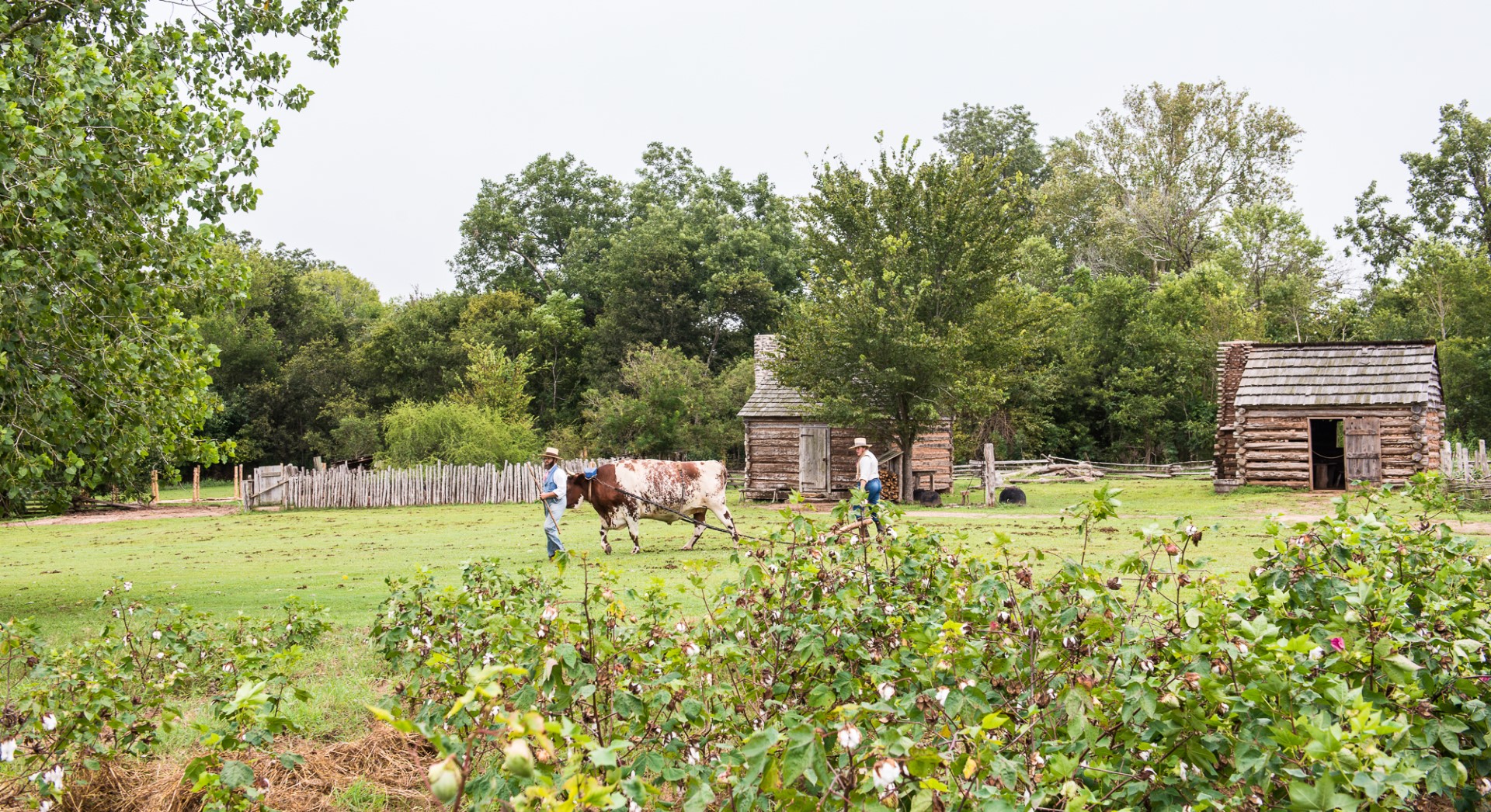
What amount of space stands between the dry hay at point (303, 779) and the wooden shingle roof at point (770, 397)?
23.4 meters

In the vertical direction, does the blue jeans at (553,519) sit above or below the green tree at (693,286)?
below

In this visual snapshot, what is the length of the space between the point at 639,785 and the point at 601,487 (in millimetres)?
13629

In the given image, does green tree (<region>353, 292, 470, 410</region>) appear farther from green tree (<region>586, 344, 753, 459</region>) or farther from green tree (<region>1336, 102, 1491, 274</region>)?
green tree (<region>1336, 102, 1491, 274</region>)

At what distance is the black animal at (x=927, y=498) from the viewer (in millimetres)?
28420


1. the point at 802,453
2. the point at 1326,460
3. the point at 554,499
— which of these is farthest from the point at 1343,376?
the point at 554,499

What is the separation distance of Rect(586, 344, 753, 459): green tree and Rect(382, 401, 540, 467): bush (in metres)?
4.21

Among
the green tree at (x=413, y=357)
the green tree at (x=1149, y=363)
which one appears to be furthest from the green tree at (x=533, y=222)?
the green tree at (x=1149, y=363)

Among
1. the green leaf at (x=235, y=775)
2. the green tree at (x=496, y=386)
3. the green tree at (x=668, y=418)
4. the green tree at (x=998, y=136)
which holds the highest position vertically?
the green tree at (x=998, y=136)

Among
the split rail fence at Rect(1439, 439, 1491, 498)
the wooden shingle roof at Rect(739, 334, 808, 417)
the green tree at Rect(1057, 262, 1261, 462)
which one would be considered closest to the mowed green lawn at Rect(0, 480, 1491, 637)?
the split rail fence at Rect(1439, 439, 1491, 498)

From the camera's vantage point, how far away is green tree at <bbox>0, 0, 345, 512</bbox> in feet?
30.1

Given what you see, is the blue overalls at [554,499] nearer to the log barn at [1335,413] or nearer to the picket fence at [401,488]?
the picket fence at [401,488]

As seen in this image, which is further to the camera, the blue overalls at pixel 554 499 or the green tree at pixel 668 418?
the green tree at pixel 668 418

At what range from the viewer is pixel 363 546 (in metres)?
19.2

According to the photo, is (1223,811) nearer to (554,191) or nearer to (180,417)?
(180,417)
